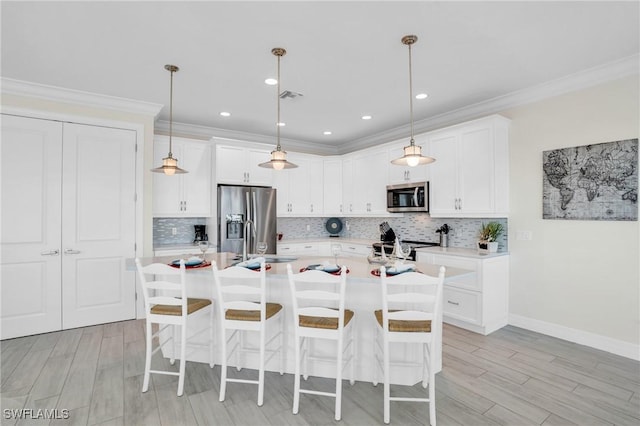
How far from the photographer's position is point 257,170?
5.36 meters

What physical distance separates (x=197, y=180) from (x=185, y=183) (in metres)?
0.19

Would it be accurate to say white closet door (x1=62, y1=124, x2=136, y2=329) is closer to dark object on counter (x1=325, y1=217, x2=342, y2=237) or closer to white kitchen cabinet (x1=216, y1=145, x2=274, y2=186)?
white kitchen cabinet (x1=216, y1=145, x2=274, y2=186)

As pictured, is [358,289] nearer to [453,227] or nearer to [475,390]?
[475,390]

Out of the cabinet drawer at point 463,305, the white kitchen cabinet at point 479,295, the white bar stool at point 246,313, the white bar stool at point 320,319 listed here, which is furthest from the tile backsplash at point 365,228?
the white bar stool at point 320,319

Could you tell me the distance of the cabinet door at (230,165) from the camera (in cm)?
498

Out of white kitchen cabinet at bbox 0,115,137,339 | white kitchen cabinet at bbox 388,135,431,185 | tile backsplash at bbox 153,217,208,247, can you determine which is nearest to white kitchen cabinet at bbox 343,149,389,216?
white kitchen cabinet at bbox 388,135,431,185

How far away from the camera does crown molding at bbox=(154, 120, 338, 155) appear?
5.09 meters

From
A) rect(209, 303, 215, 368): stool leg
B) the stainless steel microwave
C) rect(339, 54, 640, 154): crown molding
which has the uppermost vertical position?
rect(339, 54, 640, 154): crown molding

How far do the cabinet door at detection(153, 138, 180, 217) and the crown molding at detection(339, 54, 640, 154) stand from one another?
3.52 m

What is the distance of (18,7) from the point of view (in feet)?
7.42

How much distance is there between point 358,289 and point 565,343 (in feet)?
8.44

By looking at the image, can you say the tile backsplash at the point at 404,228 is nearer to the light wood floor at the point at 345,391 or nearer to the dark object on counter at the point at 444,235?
the dark object on counter at the point at 444,235

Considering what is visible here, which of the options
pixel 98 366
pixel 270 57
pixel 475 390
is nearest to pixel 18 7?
pixel 270 57

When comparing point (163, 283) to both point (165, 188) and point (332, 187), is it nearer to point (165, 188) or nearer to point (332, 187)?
point (165, 188)
